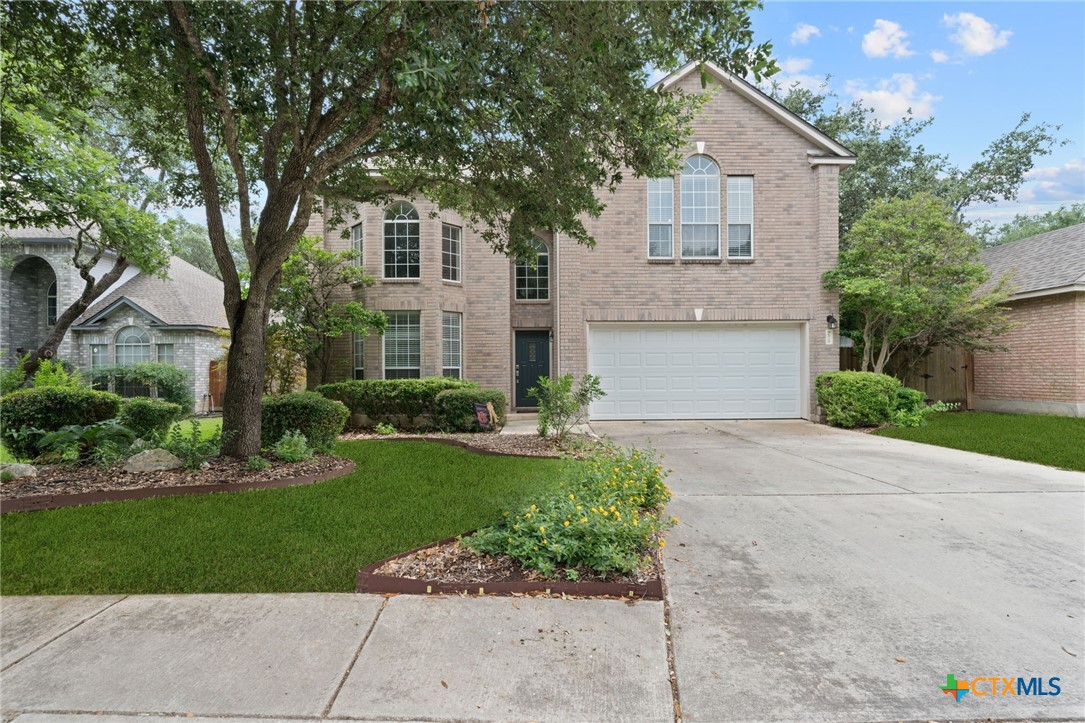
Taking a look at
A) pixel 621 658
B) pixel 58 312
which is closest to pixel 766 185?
pixel 621 658

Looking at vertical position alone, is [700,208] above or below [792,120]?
below

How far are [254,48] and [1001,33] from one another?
1201cm

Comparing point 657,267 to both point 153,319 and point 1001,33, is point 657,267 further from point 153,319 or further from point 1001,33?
point 153,319

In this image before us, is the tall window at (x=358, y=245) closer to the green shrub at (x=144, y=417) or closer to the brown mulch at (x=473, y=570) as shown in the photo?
the green shrub at (x=144, y=417)

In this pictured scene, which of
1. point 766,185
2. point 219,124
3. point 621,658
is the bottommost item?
point 621,658

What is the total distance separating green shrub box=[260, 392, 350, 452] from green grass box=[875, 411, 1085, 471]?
10.0m

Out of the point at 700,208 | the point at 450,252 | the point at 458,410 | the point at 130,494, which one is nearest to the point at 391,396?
the point at 458,410

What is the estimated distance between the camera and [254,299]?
6941 mm

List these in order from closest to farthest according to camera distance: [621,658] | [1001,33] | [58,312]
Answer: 1. [621,658]
2. [1001,33]
3. [58,312]

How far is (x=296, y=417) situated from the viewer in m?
7.66

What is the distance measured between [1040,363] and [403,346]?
1569 cm

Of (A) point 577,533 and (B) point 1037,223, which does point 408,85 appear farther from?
(B) point 1037,223

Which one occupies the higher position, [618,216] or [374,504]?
[618,216]

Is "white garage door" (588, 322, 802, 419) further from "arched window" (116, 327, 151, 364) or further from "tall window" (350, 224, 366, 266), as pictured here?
"arched window" (116, 327, 151, 364)
